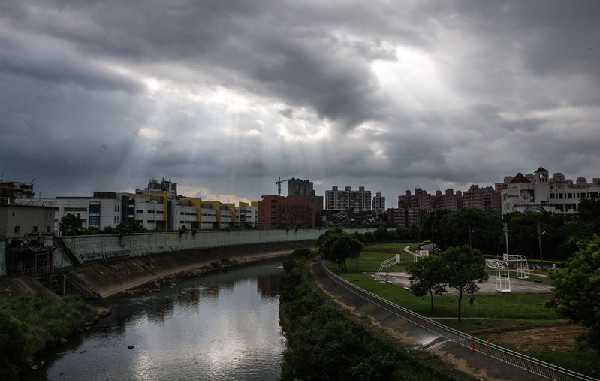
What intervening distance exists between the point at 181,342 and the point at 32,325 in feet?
43.8

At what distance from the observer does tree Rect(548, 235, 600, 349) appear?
2117 cm

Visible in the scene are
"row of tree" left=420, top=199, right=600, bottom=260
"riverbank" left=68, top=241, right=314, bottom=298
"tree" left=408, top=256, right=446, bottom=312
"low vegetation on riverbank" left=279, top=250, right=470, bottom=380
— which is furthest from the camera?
"row of tree" left=420, top=199, right=600, bottom=260

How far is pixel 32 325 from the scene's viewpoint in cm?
3991

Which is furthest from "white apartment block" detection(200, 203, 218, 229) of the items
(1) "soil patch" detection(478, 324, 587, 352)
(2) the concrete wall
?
(1) "soil patch" detection(478, 324, 587, 352)

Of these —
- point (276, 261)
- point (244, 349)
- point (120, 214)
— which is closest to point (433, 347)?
point (244, 349)

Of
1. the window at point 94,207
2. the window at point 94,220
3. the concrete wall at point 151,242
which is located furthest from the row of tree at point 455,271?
the window at point 94,207

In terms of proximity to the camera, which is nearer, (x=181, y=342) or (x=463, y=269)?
(x=463, y=269)

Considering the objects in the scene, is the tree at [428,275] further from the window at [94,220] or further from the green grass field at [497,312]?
the window at [94,220]

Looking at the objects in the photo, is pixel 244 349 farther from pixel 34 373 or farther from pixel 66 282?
pixel 66 282

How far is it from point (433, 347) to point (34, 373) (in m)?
30.4

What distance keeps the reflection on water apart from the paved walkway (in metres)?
9.60

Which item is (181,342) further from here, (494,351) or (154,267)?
(154,267)

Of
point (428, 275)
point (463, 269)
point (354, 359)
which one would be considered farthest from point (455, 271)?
point (354, 359)

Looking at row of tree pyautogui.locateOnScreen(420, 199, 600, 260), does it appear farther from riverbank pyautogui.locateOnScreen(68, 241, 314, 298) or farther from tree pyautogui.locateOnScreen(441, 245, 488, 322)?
riverbank pyautogui.locateOnScreen(68, 241, 314, 298)
